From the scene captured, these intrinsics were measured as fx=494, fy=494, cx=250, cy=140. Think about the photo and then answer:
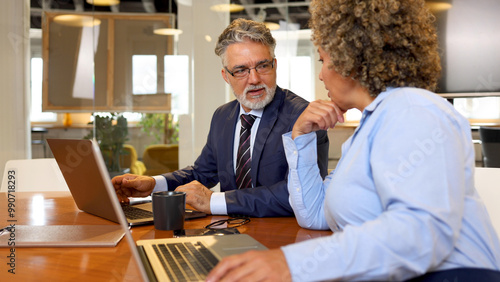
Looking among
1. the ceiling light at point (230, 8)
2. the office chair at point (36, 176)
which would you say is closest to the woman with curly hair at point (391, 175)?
the office chair at point (36, 176)

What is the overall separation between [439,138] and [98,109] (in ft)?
13.9

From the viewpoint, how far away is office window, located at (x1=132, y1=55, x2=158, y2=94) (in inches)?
188

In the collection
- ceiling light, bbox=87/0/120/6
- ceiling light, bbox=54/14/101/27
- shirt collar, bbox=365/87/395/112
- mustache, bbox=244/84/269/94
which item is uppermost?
ceiling light, bbox=87/0/120/6

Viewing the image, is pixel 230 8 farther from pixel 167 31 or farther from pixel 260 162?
pixel 260 162

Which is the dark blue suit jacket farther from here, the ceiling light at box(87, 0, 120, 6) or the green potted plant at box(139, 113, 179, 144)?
the ceiling light at box(87, 0, 120, 6)

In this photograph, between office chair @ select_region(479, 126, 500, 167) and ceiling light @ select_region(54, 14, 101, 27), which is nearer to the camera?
office chair @ select_region(479, 126, 500, 167)

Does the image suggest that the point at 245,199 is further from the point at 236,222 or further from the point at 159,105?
the point at 159,105

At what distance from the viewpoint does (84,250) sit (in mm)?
1243

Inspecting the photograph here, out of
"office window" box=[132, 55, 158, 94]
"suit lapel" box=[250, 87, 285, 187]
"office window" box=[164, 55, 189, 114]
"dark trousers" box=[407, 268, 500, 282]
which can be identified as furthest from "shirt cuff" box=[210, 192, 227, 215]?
"office window" box=[132, 55, 158, 94]

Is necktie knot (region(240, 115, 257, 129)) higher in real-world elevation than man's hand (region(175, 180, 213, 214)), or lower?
higher

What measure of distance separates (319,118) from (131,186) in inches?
32.2

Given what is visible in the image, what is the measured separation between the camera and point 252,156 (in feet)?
6.95

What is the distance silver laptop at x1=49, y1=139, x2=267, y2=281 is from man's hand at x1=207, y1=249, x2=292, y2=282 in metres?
0.07

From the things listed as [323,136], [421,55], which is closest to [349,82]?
[421,55]
